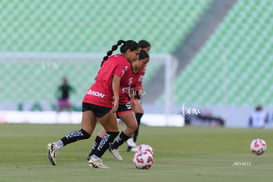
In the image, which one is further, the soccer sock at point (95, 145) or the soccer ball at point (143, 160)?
the soccer sock at point (95, 145)

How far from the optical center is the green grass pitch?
27.7 ft

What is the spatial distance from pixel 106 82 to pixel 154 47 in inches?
886

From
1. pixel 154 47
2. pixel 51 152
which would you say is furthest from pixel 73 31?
pixel 51 152

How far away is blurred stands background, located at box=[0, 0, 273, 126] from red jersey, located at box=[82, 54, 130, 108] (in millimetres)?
19225

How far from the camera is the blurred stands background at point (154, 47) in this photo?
102 feet

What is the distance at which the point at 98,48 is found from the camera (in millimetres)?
33062

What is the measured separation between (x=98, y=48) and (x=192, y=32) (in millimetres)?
4117

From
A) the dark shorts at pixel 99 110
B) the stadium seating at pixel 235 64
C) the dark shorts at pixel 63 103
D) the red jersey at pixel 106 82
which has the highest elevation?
the red jersey at pixel 106 82

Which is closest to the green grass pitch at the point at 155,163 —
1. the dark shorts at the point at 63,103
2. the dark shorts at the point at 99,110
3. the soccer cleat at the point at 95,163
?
the soccer cleat at the point at 95,163

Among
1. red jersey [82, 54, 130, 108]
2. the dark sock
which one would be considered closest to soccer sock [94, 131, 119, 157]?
the dark sock

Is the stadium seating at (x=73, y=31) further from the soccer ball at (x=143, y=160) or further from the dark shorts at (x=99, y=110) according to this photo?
the soccer ball at (x=143, y=160)

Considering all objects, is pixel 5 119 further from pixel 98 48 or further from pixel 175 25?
pixel 175 25

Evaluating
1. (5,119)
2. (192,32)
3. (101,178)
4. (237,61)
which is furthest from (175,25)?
(101,178)

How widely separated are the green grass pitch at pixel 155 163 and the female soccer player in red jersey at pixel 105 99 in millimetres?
388
